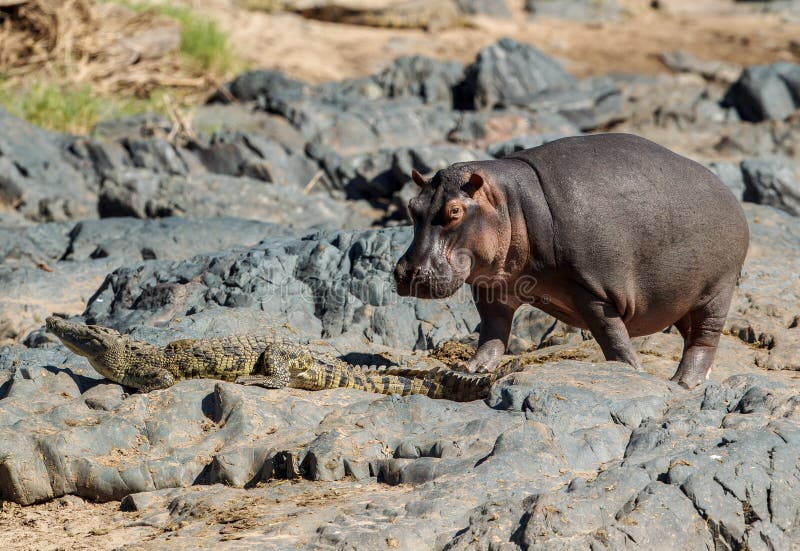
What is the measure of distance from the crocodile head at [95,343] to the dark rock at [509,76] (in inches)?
535

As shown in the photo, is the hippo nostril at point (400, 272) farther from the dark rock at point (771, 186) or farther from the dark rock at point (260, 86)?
the dark rock at point (260, 86)

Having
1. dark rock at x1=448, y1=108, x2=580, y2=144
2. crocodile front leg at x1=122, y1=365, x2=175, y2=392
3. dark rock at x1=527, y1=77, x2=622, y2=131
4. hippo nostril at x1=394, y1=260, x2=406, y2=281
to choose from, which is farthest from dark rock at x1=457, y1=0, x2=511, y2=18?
hippo nostril at x1=394, y1=260, x2=406, y2=281

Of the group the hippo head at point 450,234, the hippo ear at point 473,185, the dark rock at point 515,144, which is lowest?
the dark rock at point 515,144

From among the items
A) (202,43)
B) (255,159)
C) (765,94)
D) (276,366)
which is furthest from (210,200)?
(765,94)

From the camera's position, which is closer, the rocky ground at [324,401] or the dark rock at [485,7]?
the rocky ground at [324,401]

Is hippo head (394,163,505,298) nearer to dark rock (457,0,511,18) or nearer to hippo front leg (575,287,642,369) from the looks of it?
hippo front leg (575,287,642,369)

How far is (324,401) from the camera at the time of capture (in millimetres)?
6734

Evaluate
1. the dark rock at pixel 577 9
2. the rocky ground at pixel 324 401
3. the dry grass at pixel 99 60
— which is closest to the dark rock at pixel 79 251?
the rocky ground at pixel 324 401

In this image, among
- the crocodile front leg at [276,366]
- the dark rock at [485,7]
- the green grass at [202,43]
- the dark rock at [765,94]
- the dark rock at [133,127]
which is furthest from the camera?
the dark rock at [485,7]

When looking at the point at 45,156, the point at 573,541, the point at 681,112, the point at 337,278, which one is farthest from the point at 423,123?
the point at 573,541

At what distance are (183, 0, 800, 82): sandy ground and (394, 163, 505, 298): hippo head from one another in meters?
16.7

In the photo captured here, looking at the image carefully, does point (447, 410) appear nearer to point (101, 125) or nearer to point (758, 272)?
point (758, 272)

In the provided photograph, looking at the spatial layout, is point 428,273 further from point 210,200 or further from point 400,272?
point 210,200

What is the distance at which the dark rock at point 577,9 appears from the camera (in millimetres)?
29734
